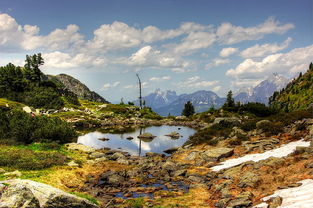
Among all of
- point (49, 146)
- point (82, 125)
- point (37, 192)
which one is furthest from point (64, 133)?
point (82, 125)

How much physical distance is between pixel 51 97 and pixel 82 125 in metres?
44.2

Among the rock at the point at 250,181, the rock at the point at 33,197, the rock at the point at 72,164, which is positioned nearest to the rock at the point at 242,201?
the rock at the point at 250,181

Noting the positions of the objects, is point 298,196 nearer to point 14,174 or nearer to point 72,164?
point 14,174

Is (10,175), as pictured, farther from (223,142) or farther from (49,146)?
(223,142)

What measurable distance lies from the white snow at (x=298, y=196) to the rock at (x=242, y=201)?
0.93 m

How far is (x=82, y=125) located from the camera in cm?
8694

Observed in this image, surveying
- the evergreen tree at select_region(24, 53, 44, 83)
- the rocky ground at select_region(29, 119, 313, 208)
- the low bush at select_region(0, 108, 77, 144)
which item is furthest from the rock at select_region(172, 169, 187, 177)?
the evergreen tree at select_region(24, 53, 44, 83)

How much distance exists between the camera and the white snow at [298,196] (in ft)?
38.4

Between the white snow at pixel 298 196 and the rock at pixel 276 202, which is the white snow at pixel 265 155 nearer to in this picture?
the white snow at pixel 298 196

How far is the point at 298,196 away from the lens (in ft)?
42.5

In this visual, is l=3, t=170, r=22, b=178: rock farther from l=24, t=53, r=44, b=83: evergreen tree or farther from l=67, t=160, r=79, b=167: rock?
l=24, t=53, r=44, b=83: evergreen tree

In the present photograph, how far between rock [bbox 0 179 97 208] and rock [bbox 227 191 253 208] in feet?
29.5

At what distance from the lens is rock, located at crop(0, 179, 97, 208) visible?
34.0ft

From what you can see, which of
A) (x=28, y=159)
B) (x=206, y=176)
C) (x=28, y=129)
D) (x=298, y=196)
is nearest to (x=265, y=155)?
(x=206, y=176)
